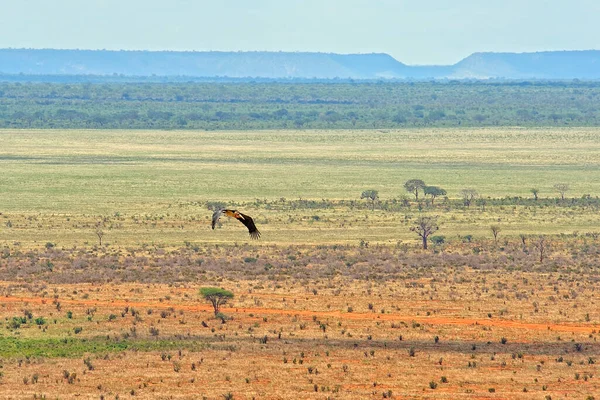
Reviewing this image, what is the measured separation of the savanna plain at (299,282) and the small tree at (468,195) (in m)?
0.30

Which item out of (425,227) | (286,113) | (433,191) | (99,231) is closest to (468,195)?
(433,191)

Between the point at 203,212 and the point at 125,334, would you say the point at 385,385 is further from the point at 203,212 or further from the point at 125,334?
the point at 203,212

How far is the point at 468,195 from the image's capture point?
75188 millimetres

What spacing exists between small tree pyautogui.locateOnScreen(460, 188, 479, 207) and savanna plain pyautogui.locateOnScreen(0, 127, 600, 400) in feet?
0.97

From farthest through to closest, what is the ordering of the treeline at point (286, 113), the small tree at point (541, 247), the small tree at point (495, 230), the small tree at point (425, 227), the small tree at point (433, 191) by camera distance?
the treeline at point (286, 113) < the small tree at point (433, 191) < the small tree at point (495, 230) < the small tree at point (425, 227) < the small tree at point (541, 247)

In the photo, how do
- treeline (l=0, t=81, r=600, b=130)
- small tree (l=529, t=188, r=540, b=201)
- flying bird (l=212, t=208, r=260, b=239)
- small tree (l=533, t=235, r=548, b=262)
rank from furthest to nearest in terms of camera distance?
1. treeline (l=0, t=81, r=600, b=130)
2. small tree (l=529, t=188, r=540, b=201)
3. small tree (l=533, t=235, r=548, b=262)
4. flying bird (l=212, t=208, r=260, b=239)

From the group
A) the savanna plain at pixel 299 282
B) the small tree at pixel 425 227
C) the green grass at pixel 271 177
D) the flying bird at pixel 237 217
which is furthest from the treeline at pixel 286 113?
the flying bird at pixel 237 217

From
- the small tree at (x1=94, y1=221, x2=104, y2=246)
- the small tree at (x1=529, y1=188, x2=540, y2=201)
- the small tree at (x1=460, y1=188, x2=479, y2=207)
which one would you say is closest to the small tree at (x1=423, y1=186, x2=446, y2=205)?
the small tree at (x1=460, y1=188, x2=479, y2=207)

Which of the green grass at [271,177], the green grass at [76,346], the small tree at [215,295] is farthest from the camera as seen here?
the green grass at [271,177]

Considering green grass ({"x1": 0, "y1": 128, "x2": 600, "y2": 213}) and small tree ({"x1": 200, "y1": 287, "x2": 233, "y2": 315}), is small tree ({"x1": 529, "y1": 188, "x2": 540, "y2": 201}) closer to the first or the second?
green grass ({"x1": 0, "y1": 128, "x2": 600, "y2": 213})

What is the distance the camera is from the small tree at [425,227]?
2178 inches

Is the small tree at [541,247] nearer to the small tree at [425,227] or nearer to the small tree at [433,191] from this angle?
the small tree at [425,227]

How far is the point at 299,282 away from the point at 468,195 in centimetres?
3327

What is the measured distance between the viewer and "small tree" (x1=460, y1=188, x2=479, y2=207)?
7150 centimetres
